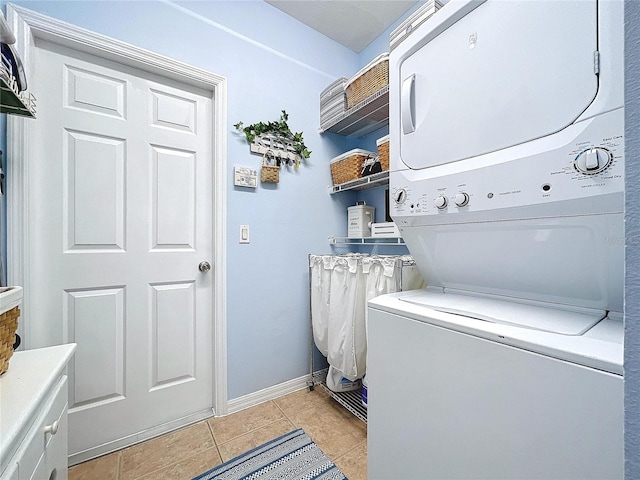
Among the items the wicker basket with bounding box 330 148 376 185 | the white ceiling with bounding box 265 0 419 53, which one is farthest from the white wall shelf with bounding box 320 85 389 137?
the white ceiling with bounding box 265 0 419 53

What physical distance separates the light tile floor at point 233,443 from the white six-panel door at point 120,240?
0.40 ft

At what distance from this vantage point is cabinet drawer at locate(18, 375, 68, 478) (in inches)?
23.3

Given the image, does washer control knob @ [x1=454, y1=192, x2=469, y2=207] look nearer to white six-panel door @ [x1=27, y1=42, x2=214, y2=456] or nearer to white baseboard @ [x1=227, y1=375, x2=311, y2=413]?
white six-panel door @ [x1=27, y1=42, x2=214, y2=456]

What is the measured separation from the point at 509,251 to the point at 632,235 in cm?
66

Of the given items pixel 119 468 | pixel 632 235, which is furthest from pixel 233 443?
pixel 632 235

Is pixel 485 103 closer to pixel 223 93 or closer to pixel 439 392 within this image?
pixel 439 392

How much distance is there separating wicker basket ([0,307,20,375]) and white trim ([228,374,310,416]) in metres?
1.24

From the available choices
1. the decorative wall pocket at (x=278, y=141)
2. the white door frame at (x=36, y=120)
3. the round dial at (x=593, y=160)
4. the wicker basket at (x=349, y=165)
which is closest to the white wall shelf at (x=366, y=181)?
the wicker basket at (x=349, y=165)

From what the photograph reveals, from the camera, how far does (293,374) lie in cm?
199

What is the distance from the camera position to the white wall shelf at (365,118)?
1645mm

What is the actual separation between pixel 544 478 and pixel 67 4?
8.20 ft

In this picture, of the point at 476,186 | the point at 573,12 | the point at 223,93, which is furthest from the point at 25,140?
the point at 573,12

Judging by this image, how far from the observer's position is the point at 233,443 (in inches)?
57.6

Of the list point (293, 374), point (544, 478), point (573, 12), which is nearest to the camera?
point (544, 478)
